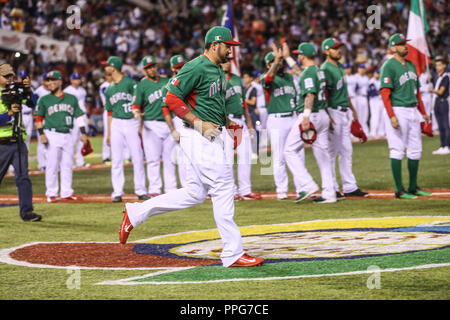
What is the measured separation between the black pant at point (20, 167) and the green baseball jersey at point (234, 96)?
3.56 meters

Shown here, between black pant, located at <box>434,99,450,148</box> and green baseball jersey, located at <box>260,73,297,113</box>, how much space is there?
25.9ft

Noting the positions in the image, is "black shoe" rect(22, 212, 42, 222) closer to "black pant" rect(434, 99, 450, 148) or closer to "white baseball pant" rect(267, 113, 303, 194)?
"white baseball pant" rect(267, 113, 303, 194)

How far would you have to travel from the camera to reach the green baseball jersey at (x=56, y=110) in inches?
545

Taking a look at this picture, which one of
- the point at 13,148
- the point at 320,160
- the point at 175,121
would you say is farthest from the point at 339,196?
the point at 13,148

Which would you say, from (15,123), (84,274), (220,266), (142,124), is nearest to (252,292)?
(220,266)

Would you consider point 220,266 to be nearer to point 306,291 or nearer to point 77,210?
point 306,291

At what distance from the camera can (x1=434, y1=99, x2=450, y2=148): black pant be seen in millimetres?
19297

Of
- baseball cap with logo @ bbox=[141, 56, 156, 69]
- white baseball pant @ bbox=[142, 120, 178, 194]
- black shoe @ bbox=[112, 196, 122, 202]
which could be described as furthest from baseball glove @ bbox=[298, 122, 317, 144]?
black shoe @ bbox=[112, 196, 122, 202]

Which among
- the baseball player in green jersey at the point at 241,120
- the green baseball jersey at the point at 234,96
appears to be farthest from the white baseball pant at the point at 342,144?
the green baseball jersey at the point at 234,96

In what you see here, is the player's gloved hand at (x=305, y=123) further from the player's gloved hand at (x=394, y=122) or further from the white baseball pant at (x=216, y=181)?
the white baseball pant at (x=216, y=181)

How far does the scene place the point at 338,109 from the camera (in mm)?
12266

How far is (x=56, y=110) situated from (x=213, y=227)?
5.33 m
